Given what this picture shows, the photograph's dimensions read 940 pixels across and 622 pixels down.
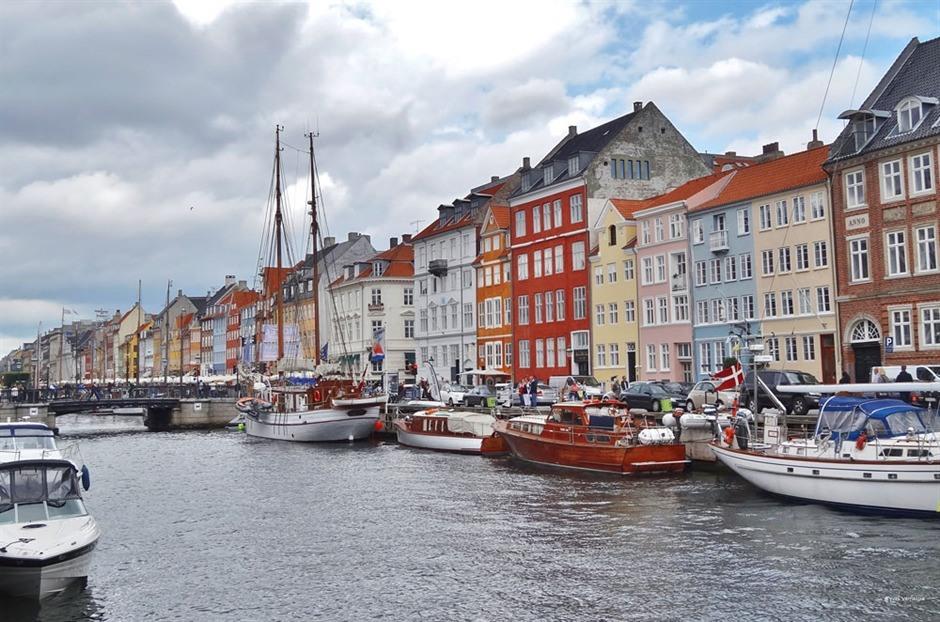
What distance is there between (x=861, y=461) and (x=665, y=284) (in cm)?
3684

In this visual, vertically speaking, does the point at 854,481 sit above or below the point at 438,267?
below

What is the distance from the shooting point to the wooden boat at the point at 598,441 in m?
35.4

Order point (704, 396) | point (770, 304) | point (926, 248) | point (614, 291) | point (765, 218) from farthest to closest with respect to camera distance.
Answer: point (614, 291)
point (765, 218)
point (770, 304)
point (926, 248)
point (704, 396)

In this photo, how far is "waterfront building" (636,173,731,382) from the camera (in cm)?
6066

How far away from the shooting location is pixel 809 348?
51.8 m

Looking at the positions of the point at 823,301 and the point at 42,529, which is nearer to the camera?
the point at 42,529

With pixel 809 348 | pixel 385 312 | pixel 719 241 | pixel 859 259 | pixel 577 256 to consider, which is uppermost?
pixel 577 256

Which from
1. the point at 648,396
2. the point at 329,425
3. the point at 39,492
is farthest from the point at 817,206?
the point at 39,492

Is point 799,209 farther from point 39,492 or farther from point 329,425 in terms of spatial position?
point 39,492

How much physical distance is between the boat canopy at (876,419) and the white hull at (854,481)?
3.61 ft

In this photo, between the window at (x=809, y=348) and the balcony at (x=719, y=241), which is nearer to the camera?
the window at (x=809, y=348)

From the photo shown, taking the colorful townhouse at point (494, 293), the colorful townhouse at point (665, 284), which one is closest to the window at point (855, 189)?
the colorful townhouse at point (665, 284)

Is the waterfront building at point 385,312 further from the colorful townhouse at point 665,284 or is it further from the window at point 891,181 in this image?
the window at point 891,181

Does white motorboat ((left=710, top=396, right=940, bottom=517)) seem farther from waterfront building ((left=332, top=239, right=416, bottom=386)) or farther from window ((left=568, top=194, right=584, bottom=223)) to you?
waterfront building ((left=332, top=239, right=416, bottom=386))
